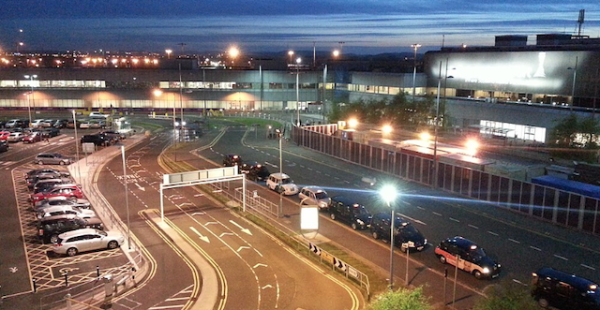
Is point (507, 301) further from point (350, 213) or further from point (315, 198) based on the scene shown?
point (315, 198)

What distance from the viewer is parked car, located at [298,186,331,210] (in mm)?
35094

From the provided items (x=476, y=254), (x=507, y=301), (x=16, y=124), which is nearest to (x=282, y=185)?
(x=476, y=254)

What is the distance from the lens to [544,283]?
2095cm

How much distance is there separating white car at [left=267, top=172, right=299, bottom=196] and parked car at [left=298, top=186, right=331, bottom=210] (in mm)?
2355

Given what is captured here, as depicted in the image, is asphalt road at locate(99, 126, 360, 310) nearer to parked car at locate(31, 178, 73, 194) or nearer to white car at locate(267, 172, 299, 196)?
parked car at locate(31, 178, 73, 194)

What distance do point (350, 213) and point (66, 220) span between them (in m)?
17.9

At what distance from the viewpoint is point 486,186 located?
120ft

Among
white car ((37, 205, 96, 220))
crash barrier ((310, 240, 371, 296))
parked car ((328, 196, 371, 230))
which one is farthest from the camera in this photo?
white car ((37, 205, 96, 220))

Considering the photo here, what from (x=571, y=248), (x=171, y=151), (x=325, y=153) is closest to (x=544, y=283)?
(x=571, y=248)

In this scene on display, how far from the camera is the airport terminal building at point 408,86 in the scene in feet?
211

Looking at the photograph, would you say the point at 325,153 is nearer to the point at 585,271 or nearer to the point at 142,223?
the point at 142,223

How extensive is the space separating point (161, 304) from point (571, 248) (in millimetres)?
22616

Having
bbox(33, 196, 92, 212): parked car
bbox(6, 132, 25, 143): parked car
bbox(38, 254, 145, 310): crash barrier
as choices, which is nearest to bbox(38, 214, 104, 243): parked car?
bbox(33, 196, 92, 212): parked car

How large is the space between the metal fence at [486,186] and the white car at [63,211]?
2642 cm
